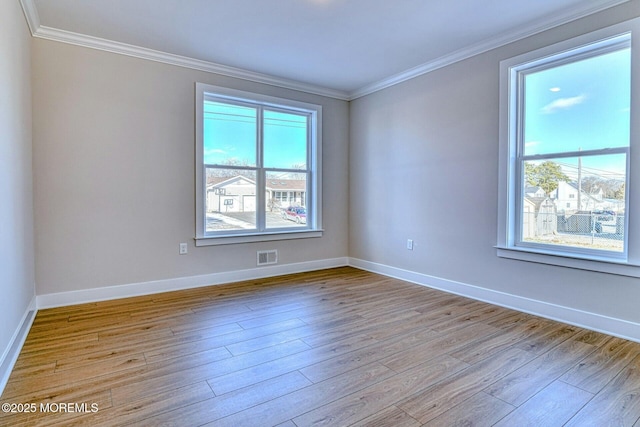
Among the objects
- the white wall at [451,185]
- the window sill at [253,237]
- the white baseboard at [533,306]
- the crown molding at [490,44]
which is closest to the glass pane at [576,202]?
the white wall at [451,185]

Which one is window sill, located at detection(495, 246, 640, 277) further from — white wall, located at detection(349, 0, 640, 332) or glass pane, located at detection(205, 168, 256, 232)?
glass pane, located at detection(205, 168, 256, 232)

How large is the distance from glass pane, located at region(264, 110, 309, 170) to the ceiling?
2.34 feet

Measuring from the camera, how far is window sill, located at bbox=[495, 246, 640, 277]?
8.51 ft

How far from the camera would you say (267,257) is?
4.54 m

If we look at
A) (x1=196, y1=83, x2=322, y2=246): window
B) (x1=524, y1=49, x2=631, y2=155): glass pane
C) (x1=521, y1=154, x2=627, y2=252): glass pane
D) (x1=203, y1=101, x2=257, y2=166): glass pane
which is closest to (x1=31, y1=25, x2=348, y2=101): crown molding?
(x1=196, y1=83, x2=322, y2=246): window

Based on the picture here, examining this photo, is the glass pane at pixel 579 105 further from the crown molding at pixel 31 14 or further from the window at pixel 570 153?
the crown molding at pixel 31 14

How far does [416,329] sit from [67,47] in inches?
161

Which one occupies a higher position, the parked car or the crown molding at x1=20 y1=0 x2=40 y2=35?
the crown molding at x1=20 y1=0 x2=40 y2=35

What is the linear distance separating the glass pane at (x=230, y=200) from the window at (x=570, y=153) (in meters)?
2.90

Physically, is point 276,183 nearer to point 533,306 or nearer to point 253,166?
point 253,166

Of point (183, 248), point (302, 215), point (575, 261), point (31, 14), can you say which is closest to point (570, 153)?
point (575, 261)

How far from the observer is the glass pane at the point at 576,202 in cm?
272

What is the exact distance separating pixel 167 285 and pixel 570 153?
418 cm

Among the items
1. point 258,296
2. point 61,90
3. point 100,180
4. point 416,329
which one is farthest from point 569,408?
point 61,90
